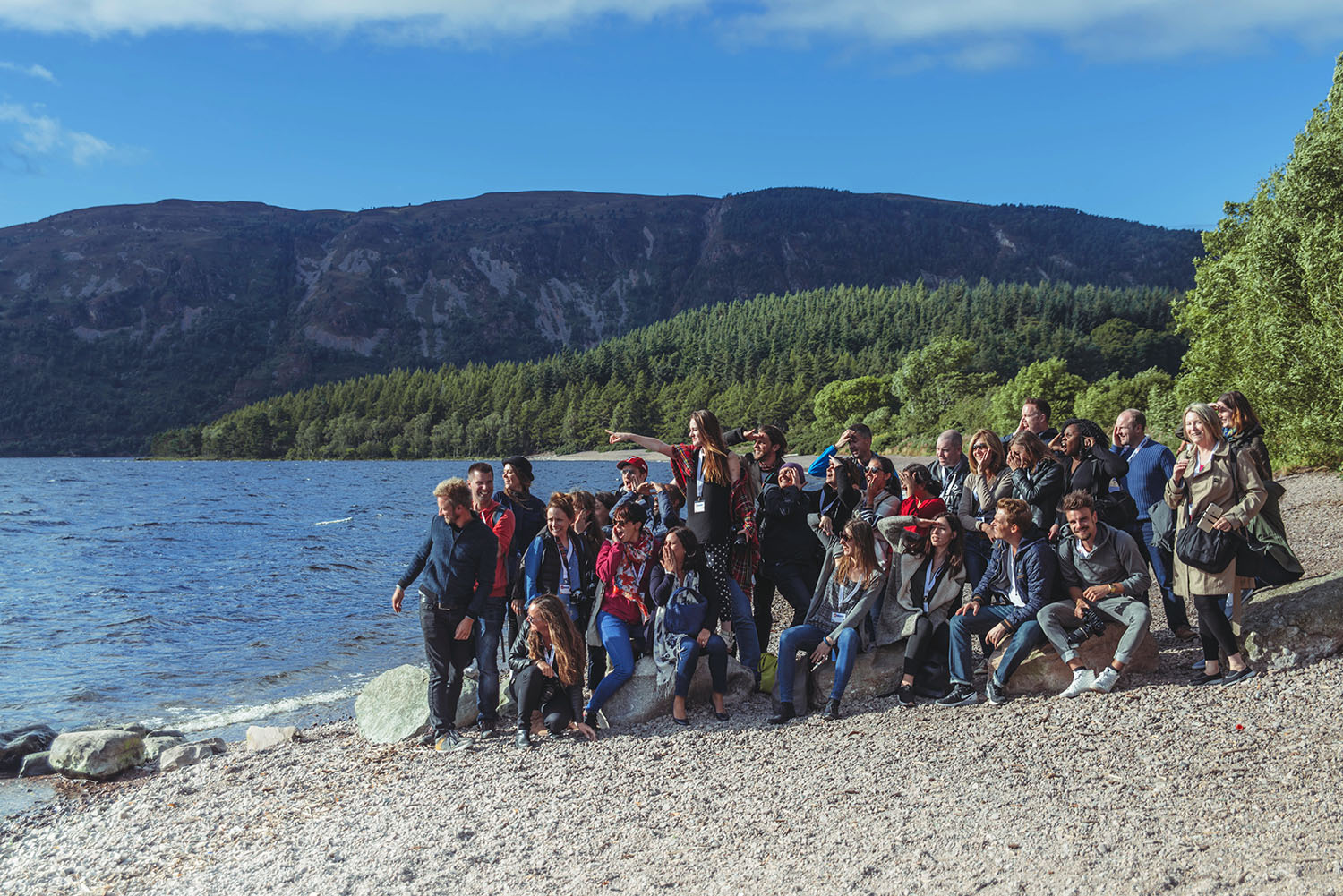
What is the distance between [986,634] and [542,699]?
416cm

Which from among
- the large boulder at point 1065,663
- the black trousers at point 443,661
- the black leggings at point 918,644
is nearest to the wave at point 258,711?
the black trousers at point 443,661

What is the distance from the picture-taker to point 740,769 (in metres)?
7.53

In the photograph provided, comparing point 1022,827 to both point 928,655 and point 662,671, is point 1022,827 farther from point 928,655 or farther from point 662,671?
point 662,671

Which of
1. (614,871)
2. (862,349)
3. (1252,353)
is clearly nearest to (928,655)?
(614,871)

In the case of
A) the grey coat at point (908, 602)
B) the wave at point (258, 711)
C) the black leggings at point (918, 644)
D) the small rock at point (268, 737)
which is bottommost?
the wave at point (258, 711)

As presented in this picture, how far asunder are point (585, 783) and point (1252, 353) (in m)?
26.5

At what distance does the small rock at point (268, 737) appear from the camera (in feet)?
34.1

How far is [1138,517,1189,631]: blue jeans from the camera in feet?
30.6

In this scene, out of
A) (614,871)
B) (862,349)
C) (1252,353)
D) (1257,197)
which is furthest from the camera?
(862,349)

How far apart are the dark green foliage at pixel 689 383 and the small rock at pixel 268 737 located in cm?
12306

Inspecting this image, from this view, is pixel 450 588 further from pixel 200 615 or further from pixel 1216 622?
pixel 200 615

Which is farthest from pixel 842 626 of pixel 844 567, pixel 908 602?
pixel 908 602

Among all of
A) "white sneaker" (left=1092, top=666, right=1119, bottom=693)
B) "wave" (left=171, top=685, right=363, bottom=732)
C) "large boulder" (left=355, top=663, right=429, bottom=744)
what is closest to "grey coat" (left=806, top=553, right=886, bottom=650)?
"white sneaker" (left=1092, top=666, right=1119, bottom=693)

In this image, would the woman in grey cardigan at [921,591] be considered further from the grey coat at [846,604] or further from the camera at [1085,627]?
the camera at [1085,627]
